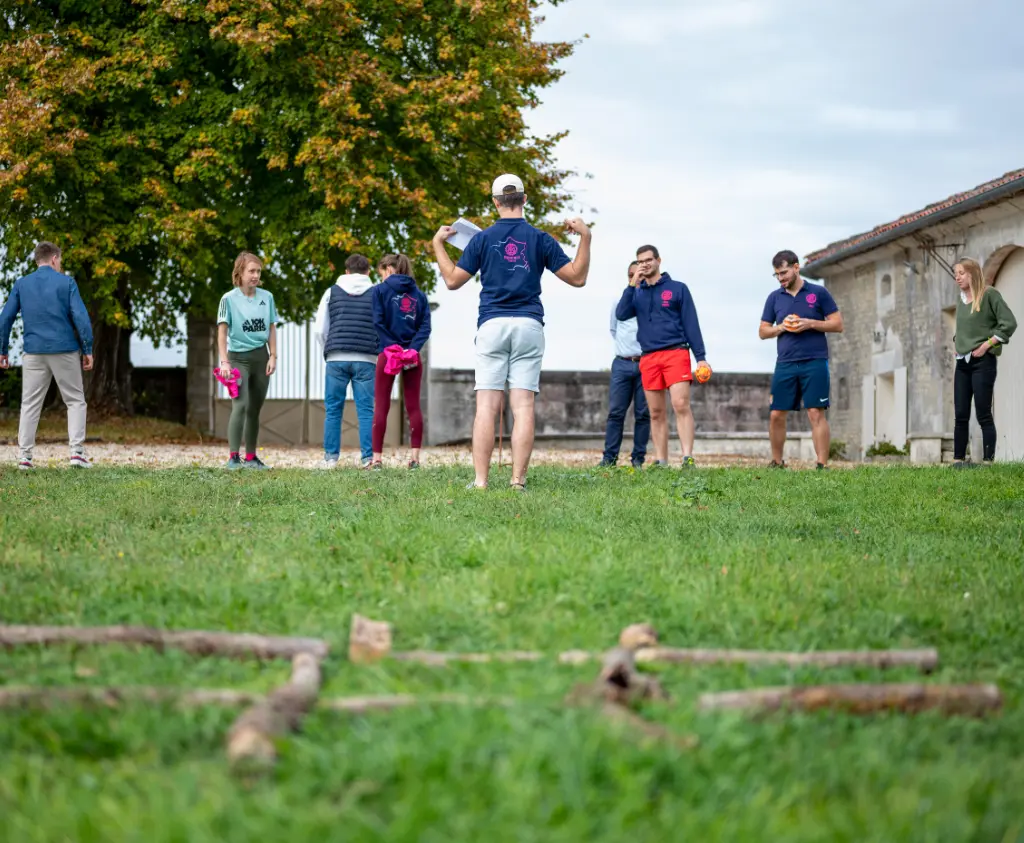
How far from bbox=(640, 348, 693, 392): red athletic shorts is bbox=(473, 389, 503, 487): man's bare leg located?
3109 mm

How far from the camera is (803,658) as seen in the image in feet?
10.2

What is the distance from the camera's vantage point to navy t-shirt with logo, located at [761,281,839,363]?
37.2 feet

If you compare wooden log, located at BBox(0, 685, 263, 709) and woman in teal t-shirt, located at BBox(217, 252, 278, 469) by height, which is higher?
woman in teal t-shirt, located at BBox(217, 252, 278, 469)

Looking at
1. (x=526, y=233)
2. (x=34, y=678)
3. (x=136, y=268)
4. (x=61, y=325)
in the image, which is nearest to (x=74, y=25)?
(x=136, y=268)

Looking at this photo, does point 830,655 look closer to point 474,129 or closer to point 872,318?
point 474,129

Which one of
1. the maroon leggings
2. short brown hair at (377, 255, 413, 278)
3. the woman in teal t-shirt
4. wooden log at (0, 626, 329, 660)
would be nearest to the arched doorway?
the maroon leggings

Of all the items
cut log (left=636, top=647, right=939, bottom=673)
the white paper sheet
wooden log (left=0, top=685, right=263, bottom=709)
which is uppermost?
the white paper sheet

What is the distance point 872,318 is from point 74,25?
644 inches

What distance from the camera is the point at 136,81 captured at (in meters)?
19.5

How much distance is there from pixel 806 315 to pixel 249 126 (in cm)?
1214

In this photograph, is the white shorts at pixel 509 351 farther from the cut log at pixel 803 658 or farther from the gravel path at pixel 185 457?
the gravel path at pixel 185 457

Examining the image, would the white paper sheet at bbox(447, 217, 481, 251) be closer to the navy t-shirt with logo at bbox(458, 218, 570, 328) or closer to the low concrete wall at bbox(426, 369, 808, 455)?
the navy t-shirt with logo at bbox(458, 218, 570, 328)

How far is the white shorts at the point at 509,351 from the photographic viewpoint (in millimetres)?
7984

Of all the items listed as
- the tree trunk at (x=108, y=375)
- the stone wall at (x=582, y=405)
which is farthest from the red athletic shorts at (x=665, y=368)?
the stone wall at (x=582, y=405)
